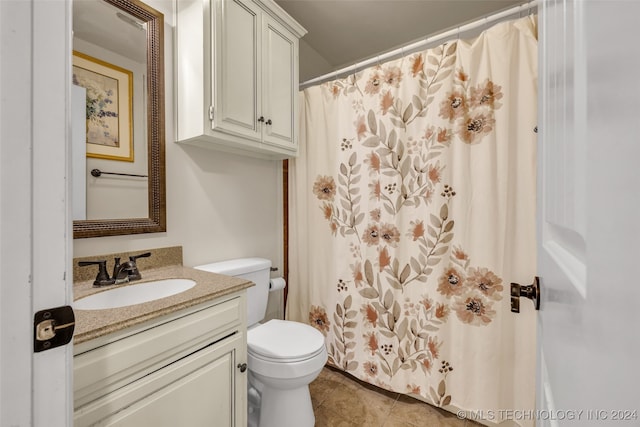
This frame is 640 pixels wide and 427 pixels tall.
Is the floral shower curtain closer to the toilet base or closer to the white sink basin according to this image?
the toilet base

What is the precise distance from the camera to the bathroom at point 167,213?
35 cm

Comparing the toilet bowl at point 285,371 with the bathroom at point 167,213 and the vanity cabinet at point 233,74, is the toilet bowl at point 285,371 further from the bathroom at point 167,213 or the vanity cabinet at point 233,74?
the vanity cabinet at point 233,74

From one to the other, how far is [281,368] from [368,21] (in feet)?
7.65

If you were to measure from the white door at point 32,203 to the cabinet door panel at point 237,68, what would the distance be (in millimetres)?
905

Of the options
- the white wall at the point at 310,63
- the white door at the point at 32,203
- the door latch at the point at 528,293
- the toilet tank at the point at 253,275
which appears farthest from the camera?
the white wall at the point at 310,63

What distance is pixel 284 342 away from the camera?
4.24 feet

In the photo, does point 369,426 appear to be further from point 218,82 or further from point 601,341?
A: point 218,82

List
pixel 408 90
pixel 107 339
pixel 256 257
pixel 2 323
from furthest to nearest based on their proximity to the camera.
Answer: pixel 256 257, pixel 408 90, pixel 107 339, pixel 2 323

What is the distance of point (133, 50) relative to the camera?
1228 mm

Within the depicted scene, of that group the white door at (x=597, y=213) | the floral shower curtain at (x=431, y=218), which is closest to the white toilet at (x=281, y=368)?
the floral shower curtain at (x=431, y=218)

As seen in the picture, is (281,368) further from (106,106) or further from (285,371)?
(106,106)

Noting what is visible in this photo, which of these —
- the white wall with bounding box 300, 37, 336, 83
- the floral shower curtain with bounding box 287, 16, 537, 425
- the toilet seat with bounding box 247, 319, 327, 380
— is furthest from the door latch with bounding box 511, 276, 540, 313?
the white wall with bounding box 300, 37, 336, 83

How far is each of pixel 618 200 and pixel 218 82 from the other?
1.42 meters

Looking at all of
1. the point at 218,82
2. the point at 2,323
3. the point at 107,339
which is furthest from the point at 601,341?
the point at 218,82
